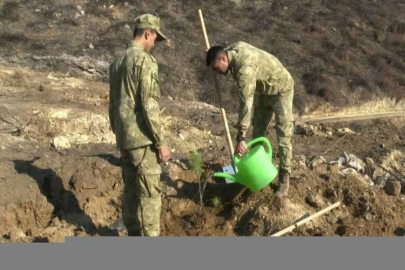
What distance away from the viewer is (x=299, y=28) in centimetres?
1454

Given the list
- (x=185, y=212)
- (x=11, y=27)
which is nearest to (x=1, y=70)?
(x=11, y=27)

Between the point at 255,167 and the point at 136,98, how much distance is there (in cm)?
129

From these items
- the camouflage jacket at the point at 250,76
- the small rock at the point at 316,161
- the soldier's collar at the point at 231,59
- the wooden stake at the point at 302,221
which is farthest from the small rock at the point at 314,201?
the soldier's collar at the point at 231,59

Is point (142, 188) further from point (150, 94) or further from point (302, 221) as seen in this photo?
point (302, 221)

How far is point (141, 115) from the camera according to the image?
15.0ft

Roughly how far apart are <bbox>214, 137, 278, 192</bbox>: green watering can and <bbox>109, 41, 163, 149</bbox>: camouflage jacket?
0.91 m

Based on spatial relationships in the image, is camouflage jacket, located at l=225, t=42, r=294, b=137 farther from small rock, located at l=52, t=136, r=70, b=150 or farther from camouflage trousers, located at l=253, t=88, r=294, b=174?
small rock, located at l=52, t=136, r=70, b=150

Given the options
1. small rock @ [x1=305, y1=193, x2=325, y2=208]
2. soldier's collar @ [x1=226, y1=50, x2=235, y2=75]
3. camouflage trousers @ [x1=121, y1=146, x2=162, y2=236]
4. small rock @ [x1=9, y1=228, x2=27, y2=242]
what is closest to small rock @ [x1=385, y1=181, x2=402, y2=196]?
small rock @ [x1=305, y1=193, x2=325, y2=208]

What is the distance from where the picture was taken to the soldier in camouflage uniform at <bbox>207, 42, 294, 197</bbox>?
16.7ft

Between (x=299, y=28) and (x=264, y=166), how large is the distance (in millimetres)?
9914

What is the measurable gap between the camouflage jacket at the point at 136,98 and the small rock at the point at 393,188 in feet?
9.86

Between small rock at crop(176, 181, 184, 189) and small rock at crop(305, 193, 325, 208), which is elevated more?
small rock at crop(305, 193, 325, 208)

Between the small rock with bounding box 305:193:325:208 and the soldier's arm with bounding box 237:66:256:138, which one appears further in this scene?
the small rock with bounding box 305:193:325:208

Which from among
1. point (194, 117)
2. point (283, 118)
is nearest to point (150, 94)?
point (283, 118)
